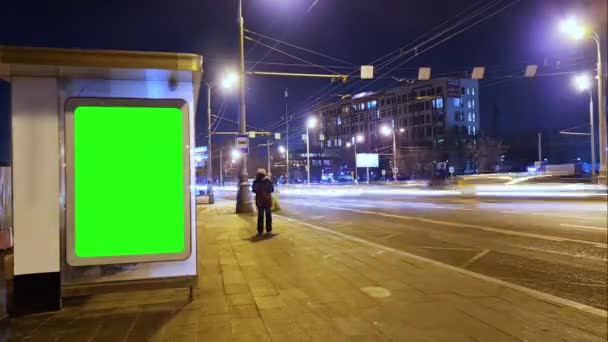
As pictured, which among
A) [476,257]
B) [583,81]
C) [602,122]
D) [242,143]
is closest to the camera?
[476,257]

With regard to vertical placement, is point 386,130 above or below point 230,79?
above

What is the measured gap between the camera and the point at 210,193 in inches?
1112

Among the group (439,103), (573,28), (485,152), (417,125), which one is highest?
(439,103)

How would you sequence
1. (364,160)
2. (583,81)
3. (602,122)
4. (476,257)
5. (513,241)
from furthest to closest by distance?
(364,160) < (583,81) < (602,122) < (513,241) < (476,257)

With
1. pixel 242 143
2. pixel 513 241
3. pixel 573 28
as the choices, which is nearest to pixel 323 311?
pixel 513 241

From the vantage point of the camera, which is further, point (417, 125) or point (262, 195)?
point (417, 125)

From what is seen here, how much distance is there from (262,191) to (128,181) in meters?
6.18

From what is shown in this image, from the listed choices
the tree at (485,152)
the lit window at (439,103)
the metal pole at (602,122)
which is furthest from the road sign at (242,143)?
the lit window at (439,103)

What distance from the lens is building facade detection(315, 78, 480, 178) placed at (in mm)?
81125

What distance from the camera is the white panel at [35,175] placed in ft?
16.0

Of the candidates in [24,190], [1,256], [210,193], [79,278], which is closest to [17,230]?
[24,190]

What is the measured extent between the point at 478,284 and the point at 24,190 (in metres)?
5.56

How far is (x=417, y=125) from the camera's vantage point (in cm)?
10275

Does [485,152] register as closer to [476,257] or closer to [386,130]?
[386,130]
